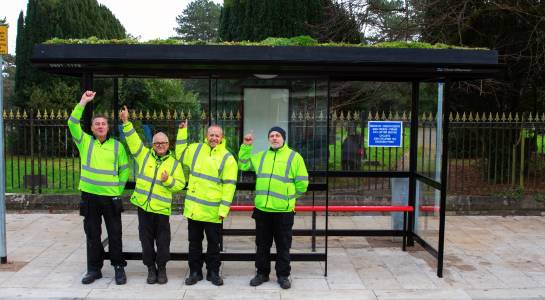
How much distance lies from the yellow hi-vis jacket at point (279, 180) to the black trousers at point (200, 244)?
0.55 metres

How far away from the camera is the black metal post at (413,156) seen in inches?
286

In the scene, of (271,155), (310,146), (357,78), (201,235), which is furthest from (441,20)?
(201,235)

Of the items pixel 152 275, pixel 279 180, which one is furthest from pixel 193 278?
pixel 279 180

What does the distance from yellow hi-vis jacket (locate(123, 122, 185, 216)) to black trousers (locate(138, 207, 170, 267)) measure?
0.08 m

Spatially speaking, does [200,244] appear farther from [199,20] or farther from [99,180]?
[199,20]

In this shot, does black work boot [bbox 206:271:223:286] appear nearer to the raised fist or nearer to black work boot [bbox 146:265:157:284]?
black work boot [bbox 146:265:157:284]

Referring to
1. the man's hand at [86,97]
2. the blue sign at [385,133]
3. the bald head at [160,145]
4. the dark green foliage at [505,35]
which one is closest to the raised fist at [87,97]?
the man's hand at [86,97]

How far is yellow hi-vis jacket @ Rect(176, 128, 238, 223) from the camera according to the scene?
17.9 feet

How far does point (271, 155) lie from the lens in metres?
5.56

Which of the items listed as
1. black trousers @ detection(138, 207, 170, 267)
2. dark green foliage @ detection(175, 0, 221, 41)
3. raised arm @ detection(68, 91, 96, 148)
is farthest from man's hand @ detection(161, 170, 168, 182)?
dark green foliage @ detection(175, 0, 221, 41)

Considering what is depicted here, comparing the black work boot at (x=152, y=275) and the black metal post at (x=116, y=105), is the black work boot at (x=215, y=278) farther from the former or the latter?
the black metal post at (x=116, y=105)

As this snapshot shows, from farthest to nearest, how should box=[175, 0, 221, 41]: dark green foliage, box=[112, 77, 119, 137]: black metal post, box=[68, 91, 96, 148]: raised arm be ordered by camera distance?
1. box=[175, 0, 221, 41]: dark green foliage
2. box=[112, 77, 119, 137]: black metal post
3. box=[68, 91, 96, 148]: raised arm

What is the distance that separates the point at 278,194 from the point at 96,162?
6.29ft

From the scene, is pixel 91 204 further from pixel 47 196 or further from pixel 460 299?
pixel 47 196
